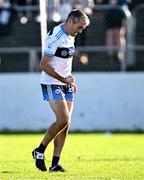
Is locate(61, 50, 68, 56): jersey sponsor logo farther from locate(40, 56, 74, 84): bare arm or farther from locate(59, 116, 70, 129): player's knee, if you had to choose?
locate(59, 116, 70, 129): player's knee

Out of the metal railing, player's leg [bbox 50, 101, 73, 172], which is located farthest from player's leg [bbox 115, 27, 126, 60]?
player's leg [bbox 50, 101, 73, 172]

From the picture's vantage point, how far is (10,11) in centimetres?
2042

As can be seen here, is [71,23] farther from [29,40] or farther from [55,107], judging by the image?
[29,40]

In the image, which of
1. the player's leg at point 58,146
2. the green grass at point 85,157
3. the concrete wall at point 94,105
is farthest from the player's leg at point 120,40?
the player's leg at point 58,146

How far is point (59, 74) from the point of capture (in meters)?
10.7

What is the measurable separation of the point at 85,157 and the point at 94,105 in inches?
267

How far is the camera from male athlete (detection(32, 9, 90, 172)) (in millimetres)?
10539

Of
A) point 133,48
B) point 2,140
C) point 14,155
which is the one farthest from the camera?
point 133,48

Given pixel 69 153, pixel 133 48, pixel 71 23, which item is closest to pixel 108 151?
pixel 69 153

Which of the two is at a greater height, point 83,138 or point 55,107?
point 55,107

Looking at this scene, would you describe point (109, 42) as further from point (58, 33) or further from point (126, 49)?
point (58, 33)

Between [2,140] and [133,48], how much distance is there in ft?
14.6

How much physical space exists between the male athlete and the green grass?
442 millimetres

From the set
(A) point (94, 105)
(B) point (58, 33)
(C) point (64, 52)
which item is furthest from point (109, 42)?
(B) point (58, 33)
